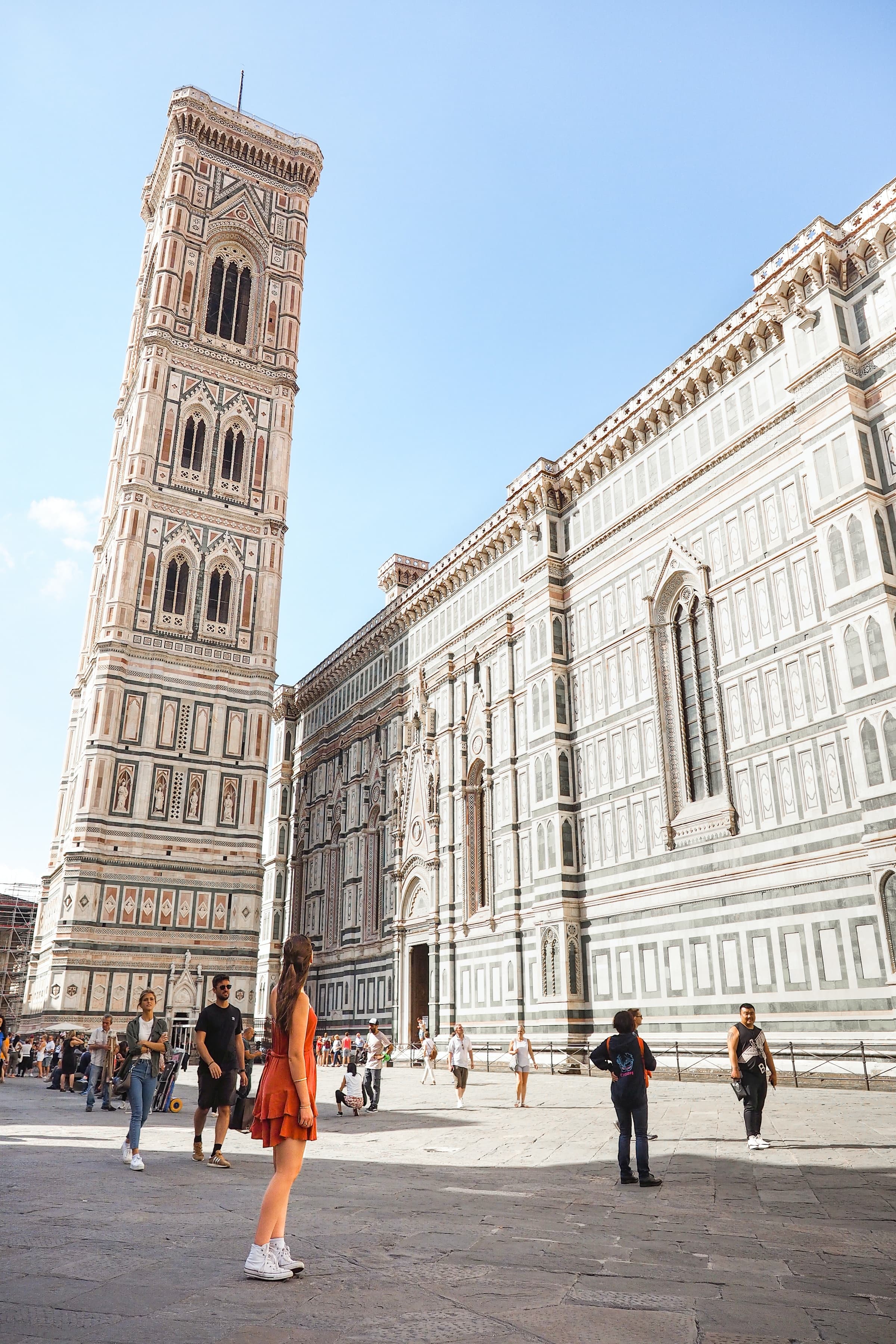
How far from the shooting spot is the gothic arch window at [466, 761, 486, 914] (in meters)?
27.7

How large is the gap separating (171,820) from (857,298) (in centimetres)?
2553

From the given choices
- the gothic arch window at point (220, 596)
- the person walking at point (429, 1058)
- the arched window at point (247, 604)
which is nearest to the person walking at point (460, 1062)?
the person walking at point (429, 1058)

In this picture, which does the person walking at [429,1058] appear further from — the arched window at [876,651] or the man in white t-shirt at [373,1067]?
the arched window at [876,651]

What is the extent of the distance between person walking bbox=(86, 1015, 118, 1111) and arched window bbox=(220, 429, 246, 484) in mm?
25299

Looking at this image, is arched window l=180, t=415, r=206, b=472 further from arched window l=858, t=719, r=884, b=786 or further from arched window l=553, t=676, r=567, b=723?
arched window l=858, t=719, r=884, b=786

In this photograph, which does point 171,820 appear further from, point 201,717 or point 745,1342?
point 745,1342

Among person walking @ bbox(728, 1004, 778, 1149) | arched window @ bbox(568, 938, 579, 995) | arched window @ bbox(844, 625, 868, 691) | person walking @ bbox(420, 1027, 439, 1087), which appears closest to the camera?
person walking @ bbox(728, 1004, 778, 1149)

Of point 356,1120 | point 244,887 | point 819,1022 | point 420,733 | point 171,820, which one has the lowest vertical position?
point 356,1120

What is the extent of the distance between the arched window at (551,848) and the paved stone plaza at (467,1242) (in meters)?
13.5

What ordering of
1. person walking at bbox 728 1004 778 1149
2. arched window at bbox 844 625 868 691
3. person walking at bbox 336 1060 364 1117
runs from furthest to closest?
1. arched window at bbox 844 625 868 691
2. person walking at bbox 336 1060 364 1117
3. person walking at bbox 728 1004 778 1149

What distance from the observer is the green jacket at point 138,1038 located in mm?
8078

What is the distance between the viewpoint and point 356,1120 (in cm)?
1263

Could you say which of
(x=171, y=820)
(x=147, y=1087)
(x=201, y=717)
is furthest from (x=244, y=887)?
(x=147, y=1087)

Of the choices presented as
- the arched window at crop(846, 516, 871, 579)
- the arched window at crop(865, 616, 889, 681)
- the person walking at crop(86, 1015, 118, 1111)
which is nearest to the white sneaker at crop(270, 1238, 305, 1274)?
the person walking at crop(86, 1015, 118, 1111)
